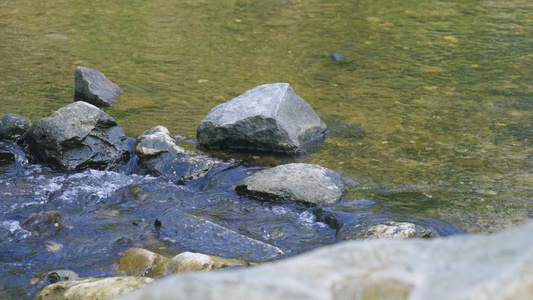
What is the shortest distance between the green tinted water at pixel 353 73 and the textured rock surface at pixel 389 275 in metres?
3.38

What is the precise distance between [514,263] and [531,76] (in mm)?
7653

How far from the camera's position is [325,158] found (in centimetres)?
632

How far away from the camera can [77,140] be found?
6.12 metres

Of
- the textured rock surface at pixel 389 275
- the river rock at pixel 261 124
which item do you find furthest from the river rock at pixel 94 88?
the textured rock surface at pixel 389 275

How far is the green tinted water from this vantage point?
580cm

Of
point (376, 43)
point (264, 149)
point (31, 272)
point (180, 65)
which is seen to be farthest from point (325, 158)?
point (376, 43)

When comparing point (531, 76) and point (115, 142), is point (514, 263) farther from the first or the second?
point (531, 76)

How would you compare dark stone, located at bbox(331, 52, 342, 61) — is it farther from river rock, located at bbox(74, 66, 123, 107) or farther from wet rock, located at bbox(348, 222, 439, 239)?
wet rock, located at bbox(348, 222, 439, 239)

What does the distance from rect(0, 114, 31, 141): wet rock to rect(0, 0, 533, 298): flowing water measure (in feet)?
1.13

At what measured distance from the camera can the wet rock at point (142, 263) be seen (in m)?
4.14

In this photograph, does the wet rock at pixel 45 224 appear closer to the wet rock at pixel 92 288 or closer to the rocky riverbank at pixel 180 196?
the rocky riverbank at pixel 180 196

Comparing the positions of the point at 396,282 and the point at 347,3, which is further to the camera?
the point at 347,3

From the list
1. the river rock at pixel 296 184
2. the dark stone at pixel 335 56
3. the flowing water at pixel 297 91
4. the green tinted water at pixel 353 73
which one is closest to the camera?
the flowing water at pixel 297 91

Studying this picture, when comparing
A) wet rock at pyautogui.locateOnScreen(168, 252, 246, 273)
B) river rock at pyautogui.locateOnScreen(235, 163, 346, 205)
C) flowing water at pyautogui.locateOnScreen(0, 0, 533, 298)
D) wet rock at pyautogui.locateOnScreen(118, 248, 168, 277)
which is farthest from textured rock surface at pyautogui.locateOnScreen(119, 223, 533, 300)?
river rock at pyautogui.locateOnScreen(235, 163, 346, 205)
